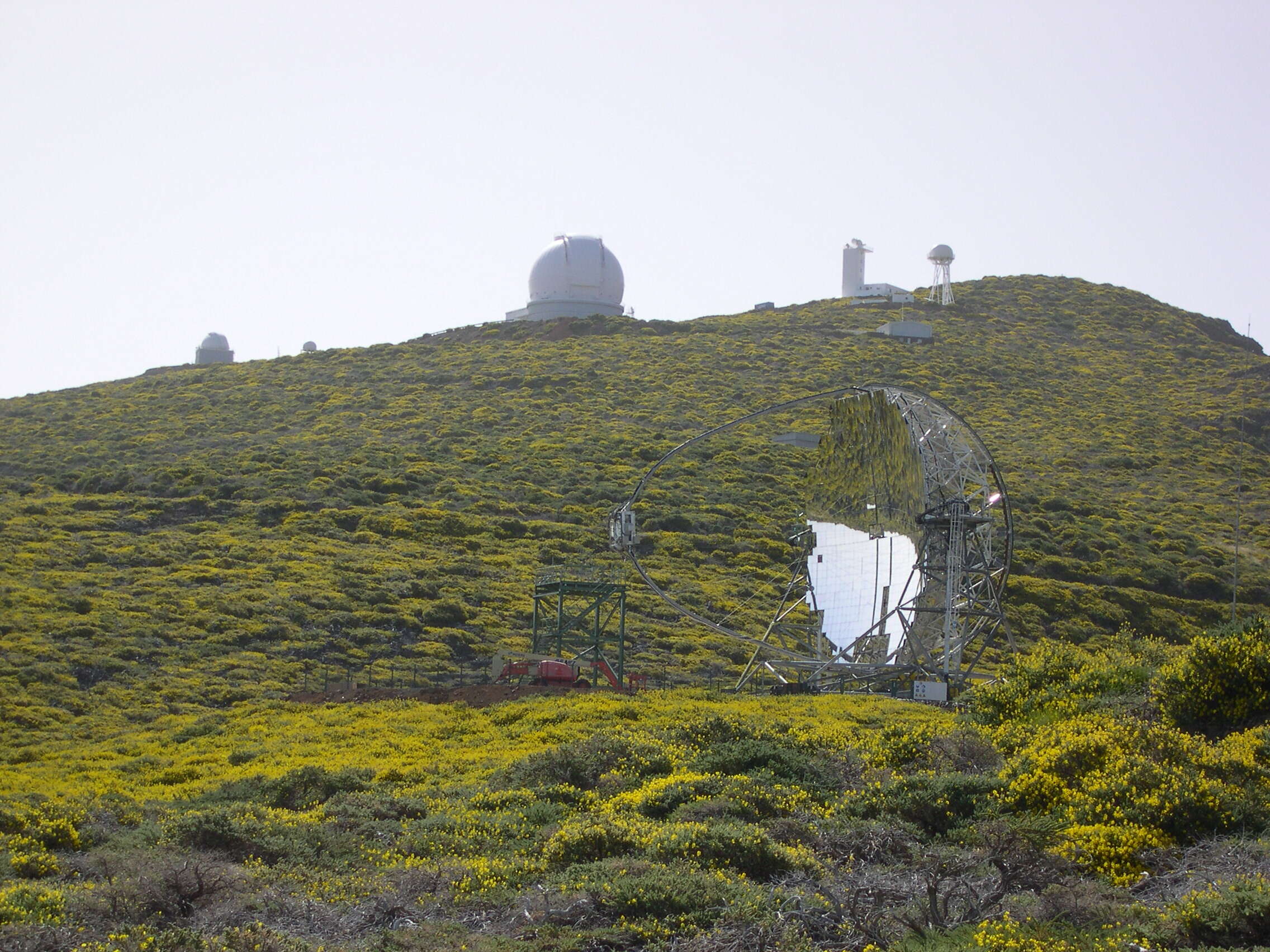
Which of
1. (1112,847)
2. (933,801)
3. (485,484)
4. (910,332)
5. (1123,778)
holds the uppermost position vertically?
(910,332)

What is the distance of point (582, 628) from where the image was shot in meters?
40.7

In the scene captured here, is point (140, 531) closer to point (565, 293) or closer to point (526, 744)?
point (526, 744)

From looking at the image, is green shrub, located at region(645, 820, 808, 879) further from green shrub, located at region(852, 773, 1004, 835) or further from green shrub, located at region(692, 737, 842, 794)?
green shrub, located at region(692, 737, 842, 794)

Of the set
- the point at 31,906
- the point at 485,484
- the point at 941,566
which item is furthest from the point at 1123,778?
the point at 485,484

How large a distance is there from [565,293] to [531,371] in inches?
663

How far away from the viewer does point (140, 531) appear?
4641 centimetres

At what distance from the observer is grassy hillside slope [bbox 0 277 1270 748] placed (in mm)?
36281

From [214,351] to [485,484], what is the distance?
48.2 meters

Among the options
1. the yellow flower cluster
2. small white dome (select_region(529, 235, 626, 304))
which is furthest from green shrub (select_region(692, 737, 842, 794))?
small white dome (select_region(529, 235, 626, 304))

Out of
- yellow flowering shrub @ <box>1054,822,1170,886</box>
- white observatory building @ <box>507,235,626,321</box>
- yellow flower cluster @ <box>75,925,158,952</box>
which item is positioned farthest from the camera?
white observatory building @ <box>507,235,626,321</box>

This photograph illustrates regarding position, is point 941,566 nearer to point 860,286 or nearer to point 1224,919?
point 1224,919

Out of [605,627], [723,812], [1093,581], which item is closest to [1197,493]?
[1093,581]

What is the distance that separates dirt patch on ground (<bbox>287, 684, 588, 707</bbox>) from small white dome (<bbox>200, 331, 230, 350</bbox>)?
70.4 meters

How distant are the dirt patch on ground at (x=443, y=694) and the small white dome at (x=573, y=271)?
62662mm
